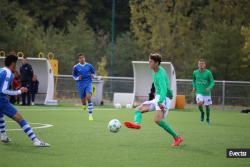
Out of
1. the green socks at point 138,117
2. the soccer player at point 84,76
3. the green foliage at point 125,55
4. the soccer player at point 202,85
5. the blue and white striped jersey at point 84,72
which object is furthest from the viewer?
the green foliage at point 125,55

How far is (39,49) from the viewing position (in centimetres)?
4544

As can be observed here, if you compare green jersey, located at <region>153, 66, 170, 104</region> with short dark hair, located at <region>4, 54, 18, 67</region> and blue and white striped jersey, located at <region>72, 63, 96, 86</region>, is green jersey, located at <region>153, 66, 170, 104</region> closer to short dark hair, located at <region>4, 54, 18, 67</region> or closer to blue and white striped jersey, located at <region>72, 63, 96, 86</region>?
short dark hair, located at <region>4, 54, 18, 67</region>

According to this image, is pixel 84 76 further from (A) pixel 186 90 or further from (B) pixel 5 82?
(A) pixel 186 90

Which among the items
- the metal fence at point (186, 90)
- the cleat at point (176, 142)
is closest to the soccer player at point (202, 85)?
Result: the cleat at point (176, 142)

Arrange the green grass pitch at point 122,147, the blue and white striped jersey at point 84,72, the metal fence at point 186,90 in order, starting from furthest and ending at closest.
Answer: the metal fence at point 186,90 < the blue and white striped jersey at point 84,72 < the green grass pitch at point 122,147

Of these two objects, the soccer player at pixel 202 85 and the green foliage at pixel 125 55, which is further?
the green foliage at pixel 125 55

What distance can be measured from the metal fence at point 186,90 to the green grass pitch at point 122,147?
47.5ft

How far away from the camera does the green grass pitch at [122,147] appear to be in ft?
40.2

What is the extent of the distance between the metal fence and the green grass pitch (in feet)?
47.5

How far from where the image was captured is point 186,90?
36062 millimetres

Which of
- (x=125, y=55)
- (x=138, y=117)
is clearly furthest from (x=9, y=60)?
(x=125, y=55)

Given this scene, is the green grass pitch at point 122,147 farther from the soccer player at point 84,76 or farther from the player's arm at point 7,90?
the soccer player at point 84,76

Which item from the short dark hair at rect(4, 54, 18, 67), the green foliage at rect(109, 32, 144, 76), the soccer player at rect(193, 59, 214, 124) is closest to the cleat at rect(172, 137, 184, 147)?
the short dark hair at rect(4, 54, 18, 67)

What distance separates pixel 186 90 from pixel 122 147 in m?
21.7
